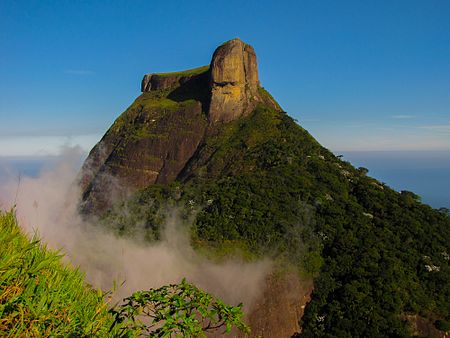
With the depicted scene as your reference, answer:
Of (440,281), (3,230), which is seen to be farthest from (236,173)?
(3,230)

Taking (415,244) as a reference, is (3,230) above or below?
above

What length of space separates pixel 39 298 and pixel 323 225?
48.9 metres

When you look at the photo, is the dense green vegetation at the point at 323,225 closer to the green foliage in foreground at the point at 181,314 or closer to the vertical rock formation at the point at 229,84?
the vertical rock formation at the point at 229,84

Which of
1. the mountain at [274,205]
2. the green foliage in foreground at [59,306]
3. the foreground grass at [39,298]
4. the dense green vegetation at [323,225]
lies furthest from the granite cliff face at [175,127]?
the green foliage in foreground at [59,306]

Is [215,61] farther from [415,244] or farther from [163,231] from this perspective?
[415,244]

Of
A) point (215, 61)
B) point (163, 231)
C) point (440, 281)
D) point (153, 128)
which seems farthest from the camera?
point (153, 128)

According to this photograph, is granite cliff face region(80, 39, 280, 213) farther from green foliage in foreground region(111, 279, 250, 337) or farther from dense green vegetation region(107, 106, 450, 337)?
green foliage in foreground region(111, 279, 250, 337)

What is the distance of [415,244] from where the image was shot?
49.1 m

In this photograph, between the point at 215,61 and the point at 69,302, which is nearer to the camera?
the point at 69,302

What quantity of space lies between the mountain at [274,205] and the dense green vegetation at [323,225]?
17 cm

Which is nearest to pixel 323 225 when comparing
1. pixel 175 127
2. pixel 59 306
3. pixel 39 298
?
pixel 175 127

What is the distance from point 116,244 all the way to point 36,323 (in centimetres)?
4922

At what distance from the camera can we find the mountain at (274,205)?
4216cm

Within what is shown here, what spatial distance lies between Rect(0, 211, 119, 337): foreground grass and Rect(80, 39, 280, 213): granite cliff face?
67.6 metres
